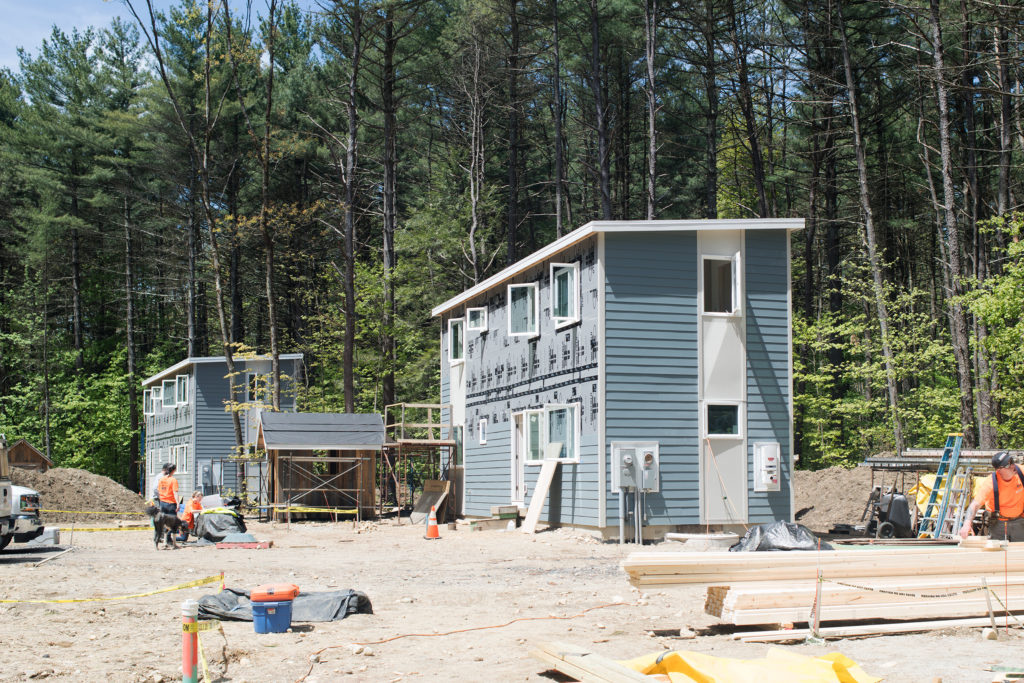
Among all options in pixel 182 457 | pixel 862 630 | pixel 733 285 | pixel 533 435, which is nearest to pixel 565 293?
pixel 733 285

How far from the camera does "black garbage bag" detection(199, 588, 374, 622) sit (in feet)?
33.2

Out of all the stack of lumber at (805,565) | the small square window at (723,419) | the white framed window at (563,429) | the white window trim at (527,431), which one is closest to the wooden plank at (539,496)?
the white framed window at (563,429)

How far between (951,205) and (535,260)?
1006cm

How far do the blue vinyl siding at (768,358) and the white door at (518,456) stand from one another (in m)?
5.78

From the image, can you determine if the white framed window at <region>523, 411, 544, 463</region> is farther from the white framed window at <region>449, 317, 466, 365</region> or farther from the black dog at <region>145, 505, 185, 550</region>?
the black dog at <region>145, 505, 185, 550</region>

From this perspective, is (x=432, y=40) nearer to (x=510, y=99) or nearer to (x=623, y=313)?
(x=510, y=99)

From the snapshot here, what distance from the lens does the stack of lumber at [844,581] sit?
9.38m

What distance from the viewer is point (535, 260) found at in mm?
22703

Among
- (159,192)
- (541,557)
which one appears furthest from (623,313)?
(159,192)

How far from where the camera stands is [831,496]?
24750 millimetres

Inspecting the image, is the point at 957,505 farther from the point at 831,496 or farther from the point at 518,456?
the point at 518,456

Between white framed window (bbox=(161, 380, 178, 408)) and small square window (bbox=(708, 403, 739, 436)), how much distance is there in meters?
30.3

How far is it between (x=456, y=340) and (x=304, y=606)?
19.6m

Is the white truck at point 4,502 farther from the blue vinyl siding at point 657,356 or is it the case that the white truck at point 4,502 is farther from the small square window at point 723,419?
the small square window at point 723,419
